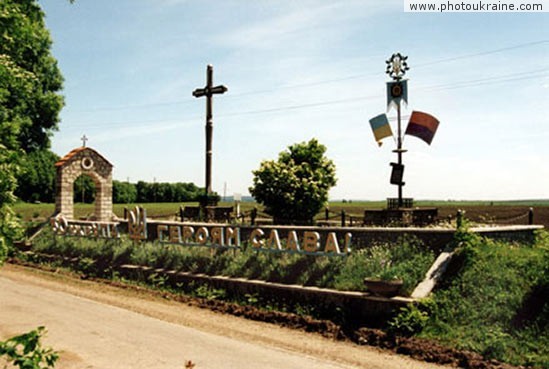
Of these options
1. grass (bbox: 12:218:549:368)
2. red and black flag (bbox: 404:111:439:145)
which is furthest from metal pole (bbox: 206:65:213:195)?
red and black flag (bbox: 404:111:439:145)

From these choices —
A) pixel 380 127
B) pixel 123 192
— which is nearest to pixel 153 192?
pixel 123 192

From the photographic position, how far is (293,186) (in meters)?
22.8

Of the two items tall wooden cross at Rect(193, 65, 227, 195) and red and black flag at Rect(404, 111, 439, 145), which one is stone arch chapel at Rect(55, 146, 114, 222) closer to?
tall wooden cross at Rect(193, 65, 227, 195)

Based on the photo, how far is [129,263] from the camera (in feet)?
57.7

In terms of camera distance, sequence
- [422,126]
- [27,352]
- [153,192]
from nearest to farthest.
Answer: [27,352] < [422,126] < [153,192]

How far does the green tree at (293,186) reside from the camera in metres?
22.8

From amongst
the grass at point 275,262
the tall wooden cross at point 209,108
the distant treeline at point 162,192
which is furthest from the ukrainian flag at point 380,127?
Result: the distant treeline at point 162,192

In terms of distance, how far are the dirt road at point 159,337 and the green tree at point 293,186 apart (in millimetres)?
9839

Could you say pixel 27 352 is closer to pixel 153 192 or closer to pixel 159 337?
pixel 159 337

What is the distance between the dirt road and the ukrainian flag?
11766 millimetres

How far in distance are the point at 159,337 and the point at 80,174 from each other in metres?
17.6

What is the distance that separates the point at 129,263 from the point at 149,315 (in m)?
6.04

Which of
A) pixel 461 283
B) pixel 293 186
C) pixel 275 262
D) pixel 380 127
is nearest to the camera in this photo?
pixel 461 283

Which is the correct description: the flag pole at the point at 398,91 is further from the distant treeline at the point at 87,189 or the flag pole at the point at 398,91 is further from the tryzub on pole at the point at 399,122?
the distant treeline at the point at 87,189
